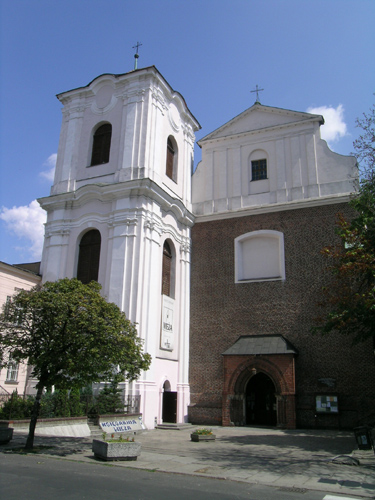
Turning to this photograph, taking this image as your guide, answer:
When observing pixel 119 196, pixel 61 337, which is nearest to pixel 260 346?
pixel 119 196

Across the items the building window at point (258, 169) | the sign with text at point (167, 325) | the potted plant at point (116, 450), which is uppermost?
the building window at point (258, 169)

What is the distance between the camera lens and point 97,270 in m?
23.3

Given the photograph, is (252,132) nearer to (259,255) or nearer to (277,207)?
(277,207)

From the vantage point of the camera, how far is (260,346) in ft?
72.6

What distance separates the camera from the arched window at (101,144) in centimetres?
2589

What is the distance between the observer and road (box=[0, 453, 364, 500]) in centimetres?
775

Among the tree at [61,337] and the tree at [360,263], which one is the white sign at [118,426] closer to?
the tree at [61,337]

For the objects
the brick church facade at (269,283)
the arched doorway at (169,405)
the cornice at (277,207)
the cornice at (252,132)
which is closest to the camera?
the brick church facade at (269,283)

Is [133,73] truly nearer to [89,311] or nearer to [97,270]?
[97,270]

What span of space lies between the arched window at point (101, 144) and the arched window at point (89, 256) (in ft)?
14.5

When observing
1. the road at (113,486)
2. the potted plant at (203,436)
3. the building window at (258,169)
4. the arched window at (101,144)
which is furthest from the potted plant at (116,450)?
the building window at (258,169)

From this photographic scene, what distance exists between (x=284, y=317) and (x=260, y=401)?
4360mm

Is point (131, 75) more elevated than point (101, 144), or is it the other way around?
point (131, 75)

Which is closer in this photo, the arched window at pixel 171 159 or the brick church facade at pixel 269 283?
the brick church facade at pixel 269 283
